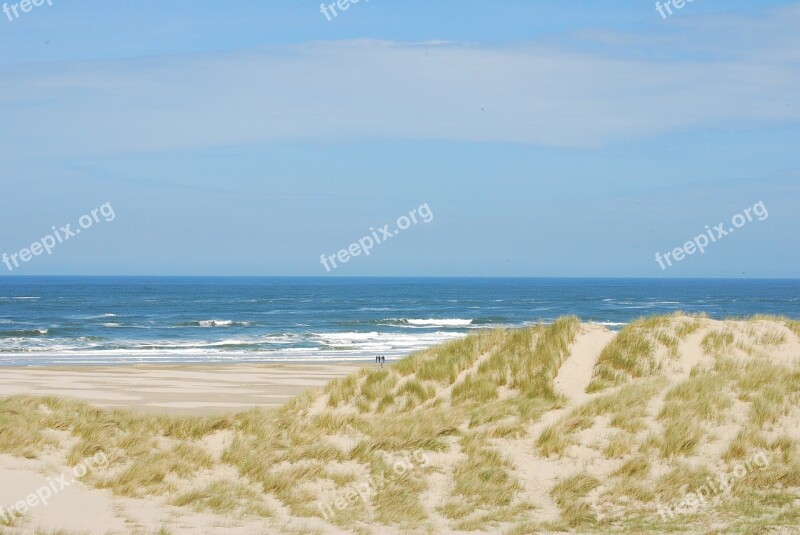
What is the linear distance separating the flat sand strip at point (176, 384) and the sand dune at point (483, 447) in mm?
7833

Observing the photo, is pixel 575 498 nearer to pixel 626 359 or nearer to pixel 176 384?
pixel 626 359

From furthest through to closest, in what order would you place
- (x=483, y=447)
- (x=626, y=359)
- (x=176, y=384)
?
(x=176, y=384)
(x=626, y=359)
(x=483, y=447)

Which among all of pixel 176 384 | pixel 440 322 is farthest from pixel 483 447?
pixel 440 322

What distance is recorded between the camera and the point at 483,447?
12.2 metres

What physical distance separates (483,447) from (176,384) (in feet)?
63.2

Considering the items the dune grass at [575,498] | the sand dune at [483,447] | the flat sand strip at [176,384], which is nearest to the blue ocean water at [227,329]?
the flat sand strip at [176,384]

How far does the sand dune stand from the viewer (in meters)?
9.95

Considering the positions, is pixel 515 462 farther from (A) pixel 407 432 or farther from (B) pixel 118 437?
(B) pixel 118 437

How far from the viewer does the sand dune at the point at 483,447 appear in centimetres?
995

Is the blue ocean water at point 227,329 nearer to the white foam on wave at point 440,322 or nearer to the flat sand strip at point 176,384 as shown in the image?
the white foam on wave at point 440,322

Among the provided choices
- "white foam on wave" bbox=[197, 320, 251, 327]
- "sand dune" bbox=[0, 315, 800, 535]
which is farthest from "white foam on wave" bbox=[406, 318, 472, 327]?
"sand dune" bbox=[0, 315, 800, 535]

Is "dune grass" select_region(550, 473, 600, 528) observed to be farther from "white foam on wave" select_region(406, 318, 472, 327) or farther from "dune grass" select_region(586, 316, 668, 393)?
"white foam on wave" select_region(406, 318, 472, 327)

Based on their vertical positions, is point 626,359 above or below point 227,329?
below

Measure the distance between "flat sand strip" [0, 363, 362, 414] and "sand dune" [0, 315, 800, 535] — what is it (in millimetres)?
7833
